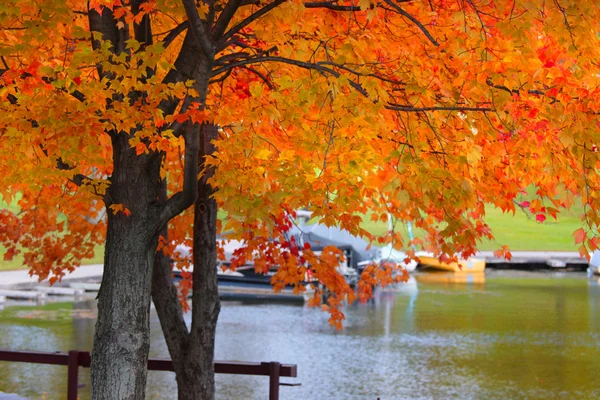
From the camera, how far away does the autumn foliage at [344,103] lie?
6785 mm

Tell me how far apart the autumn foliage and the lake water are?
26.3ft

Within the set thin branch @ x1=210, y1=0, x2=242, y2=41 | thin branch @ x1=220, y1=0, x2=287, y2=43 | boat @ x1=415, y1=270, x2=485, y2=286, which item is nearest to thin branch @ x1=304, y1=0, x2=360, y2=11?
thin branch @ x1=220, y1=0, x2=287, y2=43

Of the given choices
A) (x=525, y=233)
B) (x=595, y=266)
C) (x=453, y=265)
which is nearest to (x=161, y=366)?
(x=453, y=265)

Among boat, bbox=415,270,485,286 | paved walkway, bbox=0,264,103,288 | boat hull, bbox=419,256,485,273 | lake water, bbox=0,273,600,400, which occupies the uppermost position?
boat hull, bbox=419,256,485,273

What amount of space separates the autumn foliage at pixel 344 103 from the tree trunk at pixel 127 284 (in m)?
0.16

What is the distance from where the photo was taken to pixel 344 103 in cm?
684

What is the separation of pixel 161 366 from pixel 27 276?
2175cm

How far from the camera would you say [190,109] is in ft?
23.4

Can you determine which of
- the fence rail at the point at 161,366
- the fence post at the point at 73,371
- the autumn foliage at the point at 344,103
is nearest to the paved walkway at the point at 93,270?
the fence rail at the point at 161,366

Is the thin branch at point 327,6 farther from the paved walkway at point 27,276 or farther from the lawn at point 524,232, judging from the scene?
the lawn at point 524,232

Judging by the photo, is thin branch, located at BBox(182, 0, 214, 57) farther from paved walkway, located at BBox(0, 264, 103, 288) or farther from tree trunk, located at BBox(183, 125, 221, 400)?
paved walkway, located at BBox(0, 264, 103, 288)

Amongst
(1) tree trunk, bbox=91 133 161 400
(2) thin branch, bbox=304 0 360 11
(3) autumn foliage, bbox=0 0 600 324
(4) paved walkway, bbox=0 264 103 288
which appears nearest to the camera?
(3) autumn foliage, bbox=0 0 600 324

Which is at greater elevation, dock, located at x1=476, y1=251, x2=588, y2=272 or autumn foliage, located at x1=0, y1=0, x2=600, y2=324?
autumn foliage, located at x1=0, y1=0, x2=600, y2=324

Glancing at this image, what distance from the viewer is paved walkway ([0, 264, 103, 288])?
2788cm
